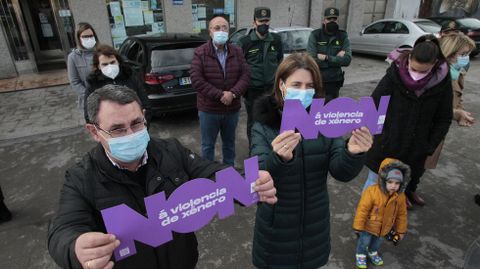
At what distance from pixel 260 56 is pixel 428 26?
984 cm

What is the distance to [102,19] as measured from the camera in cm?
978

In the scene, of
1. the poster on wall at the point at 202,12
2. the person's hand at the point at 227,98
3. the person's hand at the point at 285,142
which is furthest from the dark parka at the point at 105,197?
the poster on wall at the point at 202,12

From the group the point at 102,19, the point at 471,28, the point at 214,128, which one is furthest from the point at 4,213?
the point at 471,28

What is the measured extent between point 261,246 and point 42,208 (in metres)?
2.97

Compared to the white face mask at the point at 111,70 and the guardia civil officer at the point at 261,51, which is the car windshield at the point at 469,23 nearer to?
the guardia civil officer at the point at 261,51

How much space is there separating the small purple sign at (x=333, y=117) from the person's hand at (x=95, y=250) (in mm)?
927

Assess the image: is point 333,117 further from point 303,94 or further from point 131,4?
point 131,4

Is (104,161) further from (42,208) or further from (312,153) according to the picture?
(42,208)

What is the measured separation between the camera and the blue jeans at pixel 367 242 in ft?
9.20

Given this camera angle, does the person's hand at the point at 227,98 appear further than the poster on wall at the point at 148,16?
No

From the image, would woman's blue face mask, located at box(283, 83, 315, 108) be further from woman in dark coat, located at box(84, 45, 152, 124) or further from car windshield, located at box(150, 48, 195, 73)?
car windshield, located at box(150, 48, 195, 73)

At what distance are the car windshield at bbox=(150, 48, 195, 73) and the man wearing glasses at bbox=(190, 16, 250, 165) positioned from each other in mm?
1887

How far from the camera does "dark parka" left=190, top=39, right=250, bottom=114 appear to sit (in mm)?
3760

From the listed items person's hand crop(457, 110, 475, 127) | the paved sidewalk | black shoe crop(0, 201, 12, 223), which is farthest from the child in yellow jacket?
the paved sidewalk
